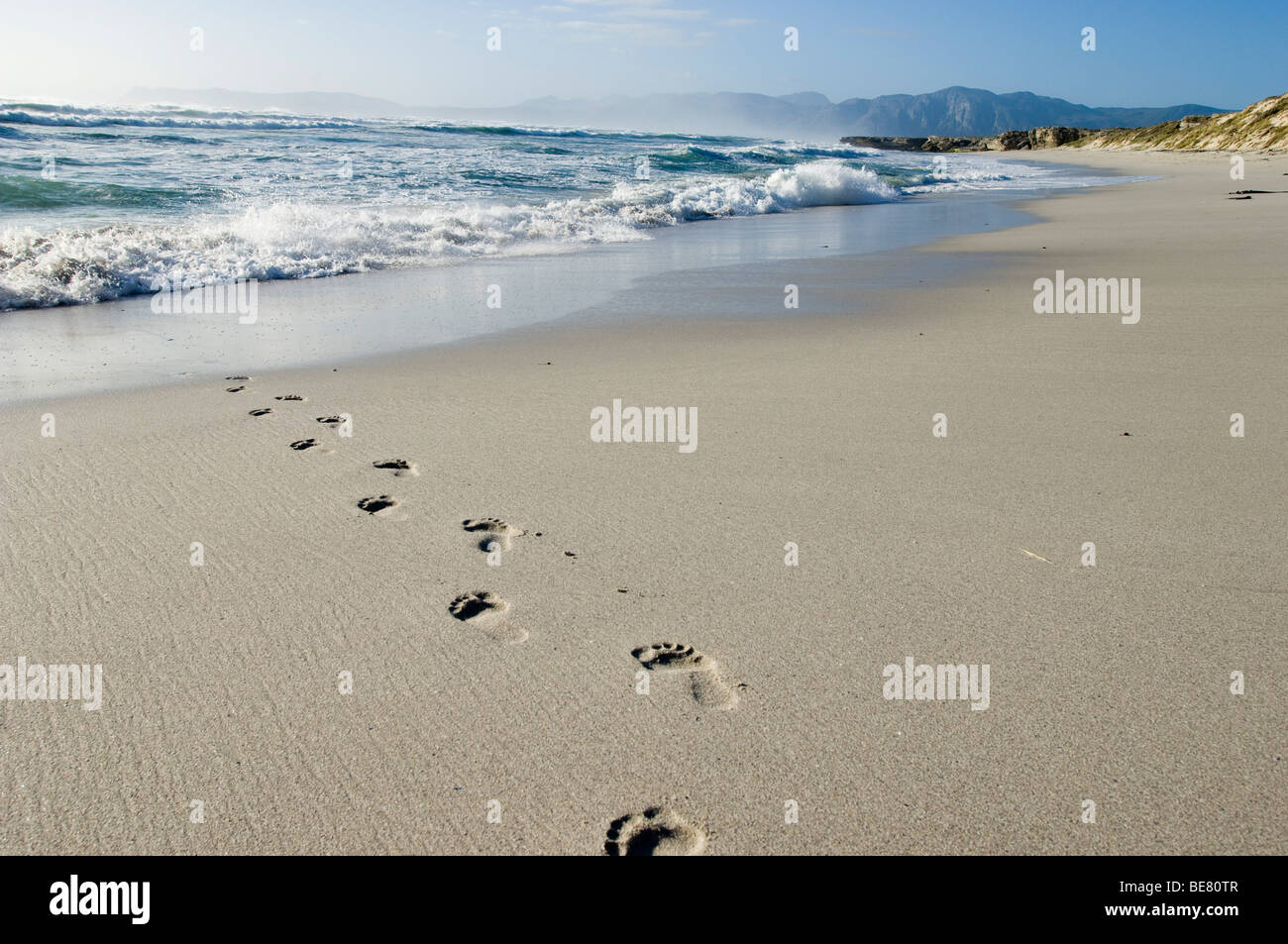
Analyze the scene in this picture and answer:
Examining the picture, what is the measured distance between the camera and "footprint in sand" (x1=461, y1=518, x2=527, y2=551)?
2863 mm

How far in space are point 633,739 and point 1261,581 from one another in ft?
6.73

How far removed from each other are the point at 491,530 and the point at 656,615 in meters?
0.83

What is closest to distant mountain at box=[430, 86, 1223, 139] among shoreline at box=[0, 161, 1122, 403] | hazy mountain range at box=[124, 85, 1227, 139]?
hazy mountain range at box=[124, 85, 1227, 139]

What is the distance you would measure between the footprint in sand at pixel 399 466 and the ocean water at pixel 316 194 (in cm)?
556

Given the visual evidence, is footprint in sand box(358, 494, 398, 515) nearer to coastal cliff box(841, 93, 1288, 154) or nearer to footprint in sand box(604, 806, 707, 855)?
footprint in sand box(604, 806, 707, 855)

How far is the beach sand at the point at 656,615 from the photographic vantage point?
1.74 m

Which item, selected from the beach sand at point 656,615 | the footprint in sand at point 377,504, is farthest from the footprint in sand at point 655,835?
the footprint in sand at point 377,504

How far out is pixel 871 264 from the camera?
354 inches

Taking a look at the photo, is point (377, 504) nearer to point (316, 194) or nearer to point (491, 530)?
point (491, 530)

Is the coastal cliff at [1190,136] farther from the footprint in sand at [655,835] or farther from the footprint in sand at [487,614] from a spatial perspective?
the footprint in sand at [655,835]

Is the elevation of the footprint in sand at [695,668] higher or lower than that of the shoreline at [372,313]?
lower
